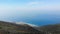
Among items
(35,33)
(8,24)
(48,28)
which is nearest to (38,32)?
(35,33)

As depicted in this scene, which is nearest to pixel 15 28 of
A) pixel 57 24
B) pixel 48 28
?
pixel 48 28

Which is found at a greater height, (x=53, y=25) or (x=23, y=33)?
(x=53, y=25)

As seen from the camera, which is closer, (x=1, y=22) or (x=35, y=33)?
(x=35, y=33)

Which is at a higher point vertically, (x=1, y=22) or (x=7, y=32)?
(x=1, y=22)

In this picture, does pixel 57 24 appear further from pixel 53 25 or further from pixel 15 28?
pixel 15 28

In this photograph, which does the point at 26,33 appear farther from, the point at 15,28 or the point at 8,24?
the point at 8,24

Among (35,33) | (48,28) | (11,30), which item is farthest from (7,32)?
(48,28)

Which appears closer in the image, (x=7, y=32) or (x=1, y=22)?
(x=7, y=32)
